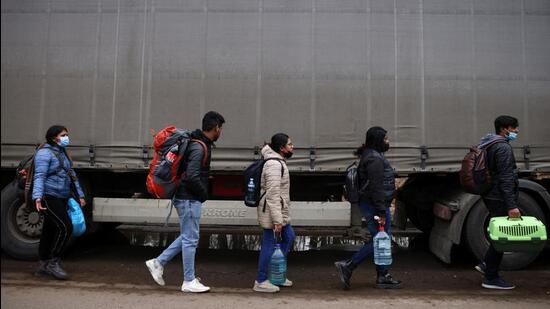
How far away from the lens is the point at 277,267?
4582 mm

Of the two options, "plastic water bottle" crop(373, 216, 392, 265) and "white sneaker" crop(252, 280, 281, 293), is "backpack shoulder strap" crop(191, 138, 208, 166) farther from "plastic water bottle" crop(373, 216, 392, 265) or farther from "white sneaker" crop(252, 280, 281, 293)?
"plastic water bottle" crop(373, 216, 392, 265)

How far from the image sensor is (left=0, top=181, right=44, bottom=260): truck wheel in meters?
5.86

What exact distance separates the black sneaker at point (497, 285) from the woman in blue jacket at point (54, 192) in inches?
183

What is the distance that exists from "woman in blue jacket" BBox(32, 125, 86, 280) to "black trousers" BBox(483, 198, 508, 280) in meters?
4.59

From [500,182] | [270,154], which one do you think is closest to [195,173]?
[270,154]

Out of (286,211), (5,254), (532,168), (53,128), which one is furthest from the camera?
(5,254)

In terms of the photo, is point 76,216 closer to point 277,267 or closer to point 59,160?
point 59,160

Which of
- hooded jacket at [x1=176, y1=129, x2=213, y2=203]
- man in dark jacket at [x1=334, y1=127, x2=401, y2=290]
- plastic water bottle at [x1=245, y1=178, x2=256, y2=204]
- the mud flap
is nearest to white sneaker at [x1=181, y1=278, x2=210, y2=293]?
hooded jacket at [x1=176, y1=129, x2=213, y2=203]

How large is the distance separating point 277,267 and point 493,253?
230 centimetres

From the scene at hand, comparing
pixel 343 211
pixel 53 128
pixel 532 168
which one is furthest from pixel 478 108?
pixel 53 128

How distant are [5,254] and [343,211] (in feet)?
15.3

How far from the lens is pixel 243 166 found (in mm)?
5480

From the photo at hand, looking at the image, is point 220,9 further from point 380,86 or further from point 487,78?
point 487,78

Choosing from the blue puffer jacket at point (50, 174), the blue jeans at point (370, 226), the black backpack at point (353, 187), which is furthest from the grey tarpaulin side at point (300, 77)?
the blue jeans at point (370, 226)
